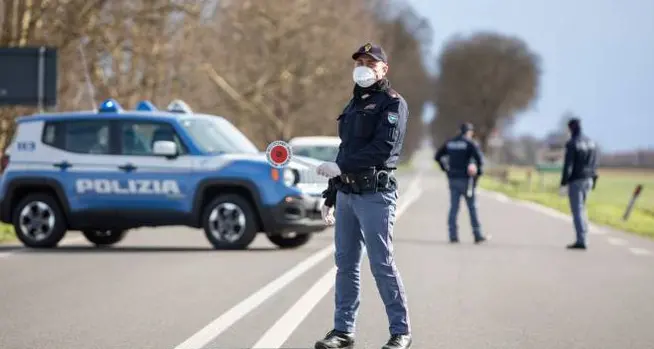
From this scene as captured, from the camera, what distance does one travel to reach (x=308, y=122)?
235 feet

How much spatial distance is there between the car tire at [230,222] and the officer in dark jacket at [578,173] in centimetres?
478

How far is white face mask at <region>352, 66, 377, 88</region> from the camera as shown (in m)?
8.08

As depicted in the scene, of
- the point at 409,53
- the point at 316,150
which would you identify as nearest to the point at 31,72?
the point at 316,150

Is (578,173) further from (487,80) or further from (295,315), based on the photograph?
(487,80)

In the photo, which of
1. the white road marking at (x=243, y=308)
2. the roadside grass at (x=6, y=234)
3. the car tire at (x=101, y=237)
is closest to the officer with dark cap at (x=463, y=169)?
the white road marking at (x=243, y=308)

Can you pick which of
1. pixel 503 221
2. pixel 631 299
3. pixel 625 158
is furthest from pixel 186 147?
pixel 625 158

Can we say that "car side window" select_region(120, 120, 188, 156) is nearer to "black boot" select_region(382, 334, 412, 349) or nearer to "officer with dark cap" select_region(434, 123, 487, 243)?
"officer with dark cap" select_region(434, 123, 487, 243)

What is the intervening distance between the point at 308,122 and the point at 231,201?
180ft

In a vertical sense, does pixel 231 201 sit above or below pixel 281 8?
below

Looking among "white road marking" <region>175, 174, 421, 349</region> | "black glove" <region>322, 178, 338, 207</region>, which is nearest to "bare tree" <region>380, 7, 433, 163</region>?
"white road marking" <region>175, 174, 421, 349</region>

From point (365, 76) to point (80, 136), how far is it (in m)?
10.3

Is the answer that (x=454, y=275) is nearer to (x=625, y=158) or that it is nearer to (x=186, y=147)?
(x=186, y=147)

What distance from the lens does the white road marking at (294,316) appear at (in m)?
9.24

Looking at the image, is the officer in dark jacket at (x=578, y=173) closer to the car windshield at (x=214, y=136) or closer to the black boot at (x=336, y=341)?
the car windshield at (x=214, y=136)
